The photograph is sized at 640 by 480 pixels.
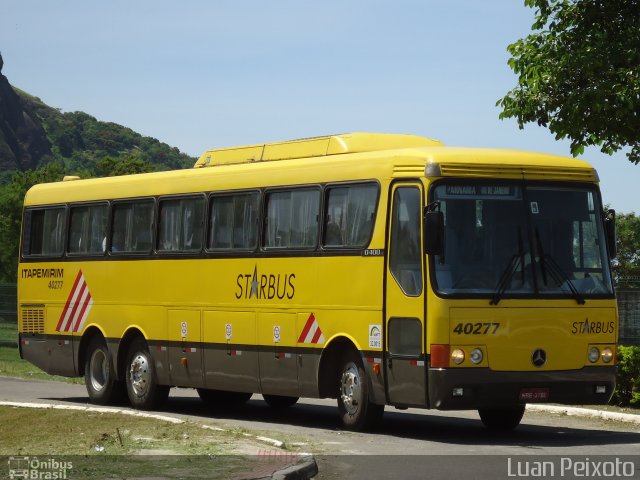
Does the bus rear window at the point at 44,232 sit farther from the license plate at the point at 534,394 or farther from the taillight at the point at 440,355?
the license plate at the point at 534,394

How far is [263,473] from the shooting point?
44.2 feet

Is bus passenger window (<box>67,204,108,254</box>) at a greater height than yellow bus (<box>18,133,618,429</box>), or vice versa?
bus passenger window (<box>67,204,108,254</box>)

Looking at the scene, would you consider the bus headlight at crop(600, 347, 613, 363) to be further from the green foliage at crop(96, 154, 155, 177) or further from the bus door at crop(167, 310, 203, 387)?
the green foliage at crop(96, 154, 155, 177)

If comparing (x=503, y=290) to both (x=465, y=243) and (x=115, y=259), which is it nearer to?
(x=465, y=243)

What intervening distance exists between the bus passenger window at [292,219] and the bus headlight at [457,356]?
10.2 ft

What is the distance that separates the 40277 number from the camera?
17.2 meters

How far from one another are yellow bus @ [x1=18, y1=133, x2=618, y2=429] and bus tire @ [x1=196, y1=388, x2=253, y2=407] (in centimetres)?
78

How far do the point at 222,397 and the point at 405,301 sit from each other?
7.55 metres

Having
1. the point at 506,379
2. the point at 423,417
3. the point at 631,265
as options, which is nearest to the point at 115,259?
the point at 423,417

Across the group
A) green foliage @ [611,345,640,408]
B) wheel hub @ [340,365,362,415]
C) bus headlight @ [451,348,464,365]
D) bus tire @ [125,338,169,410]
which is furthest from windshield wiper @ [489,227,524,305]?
bus tire @ [125,338,169,410]

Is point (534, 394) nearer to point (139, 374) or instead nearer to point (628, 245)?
point (139, 374)

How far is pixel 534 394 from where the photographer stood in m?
17.6

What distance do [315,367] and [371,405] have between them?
122 cm

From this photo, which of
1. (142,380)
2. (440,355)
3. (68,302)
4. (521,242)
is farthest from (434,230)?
(68,302)
